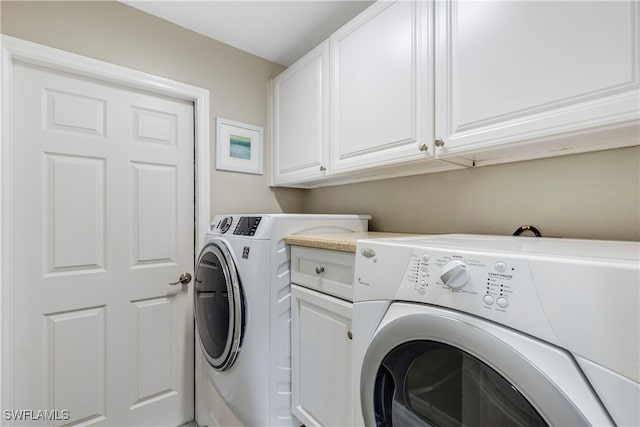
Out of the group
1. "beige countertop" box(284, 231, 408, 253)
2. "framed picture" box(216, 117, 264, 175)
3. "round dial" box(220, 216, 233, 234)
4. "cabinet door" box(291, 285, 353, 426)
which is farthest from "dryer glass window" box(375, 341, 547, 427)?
"framed picture" box(216, 117, 264, 175)

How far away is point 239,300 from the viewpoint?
51.1 inches

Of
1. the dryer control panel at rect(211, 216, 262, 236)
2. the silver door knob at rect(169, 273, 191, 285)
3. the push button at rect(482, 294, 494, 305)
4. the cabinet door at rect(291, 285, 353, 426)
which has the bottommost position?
the cabinet door at rect(291, 285, 353, 426)

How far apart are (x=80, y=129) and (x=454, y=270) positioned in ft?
6.04

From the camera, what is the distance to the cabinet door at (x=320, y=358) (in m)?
1.11

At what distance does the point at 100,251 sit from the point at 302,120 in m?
1.34

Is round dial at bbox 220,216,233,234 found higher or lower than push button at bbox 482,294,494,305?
higher

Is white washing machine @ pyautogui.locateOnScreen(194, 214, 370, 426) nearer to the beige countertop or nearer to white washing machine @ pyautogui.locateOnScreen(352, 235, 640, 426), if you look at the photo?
the beige countertop

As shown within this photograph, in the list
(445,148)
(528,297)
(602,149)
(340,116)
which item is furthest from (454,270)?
(340,116)

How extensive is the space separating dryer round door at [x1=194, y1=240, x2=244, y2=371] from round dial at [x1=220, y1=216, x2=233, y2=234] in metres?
0.09

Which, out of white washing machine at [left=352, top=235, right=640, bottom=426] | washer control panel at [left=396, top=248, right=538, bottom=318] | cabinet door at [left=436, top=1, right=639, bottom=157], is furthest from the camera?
cabinet door at [left=436, top=1, right=639, bottom=157]

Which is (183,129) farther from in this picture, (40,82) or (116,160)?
(40,82)

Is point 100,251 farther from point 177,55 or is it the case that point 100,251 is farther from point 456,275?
point 456,275

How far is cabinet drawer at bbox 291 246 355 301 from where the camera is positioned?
3.65 ft

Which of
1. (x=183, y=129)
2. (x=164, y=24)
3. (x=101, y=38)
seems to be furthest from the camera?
(x=183, y=129)
